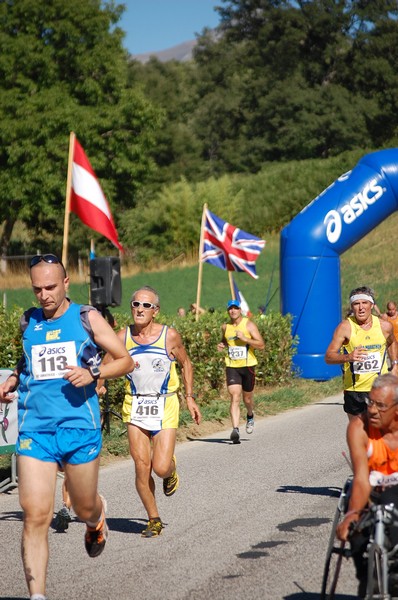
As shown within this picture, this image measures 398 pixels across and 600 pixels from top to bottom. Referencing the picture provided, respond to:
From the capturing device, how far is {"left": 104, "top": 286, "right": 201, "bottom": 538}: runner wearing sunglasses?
27.9 feet

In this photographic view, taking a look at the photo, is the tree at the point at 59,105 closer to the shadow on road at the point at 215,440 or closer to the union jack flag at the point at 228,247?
the union jack flag at the point at 228,247

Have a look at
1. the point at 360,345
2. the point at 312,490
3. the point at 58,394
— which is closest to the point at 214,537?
the point at 312,490

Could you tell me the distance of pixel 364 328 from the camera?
10.1 meters

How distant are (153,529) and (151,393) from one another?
3.59ft

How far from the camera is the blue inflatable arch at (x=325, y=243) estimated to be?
21734mm

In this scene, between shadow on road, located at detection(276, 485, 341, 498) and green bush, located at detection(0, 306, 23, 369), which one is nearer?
shadow on road, located at detection(276, 485, 341, 498)

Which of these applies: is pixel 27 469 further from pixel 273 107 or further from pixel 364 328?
pixel 273 107

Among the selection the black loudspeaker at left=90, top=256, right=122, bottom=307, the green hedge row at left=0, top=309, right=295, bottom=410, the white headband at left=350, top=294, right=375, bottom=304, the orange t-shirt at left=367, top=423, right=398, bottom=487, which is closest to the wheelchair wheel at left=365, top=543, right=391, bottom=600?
the orange t-shirt at left=367, top=423, right=398, bottom=487

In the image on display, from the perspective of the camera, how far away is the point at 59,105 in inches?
2002

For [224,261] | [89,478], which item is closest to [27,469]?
[89,478]

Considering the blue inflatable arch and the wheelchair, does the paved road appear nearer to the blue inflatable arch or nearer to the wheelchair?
the wheelchair

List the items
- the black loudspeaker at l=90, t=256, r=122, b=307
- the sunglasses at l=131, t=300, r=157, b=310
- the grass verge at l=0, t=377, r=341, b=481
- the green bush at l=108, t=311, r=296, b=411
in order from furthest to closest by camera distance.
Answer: the green bush at l=108, t=311, r=296, b=411
the black loudspeaker at l=90, t=256, r=122, b=307
the grass verge at l=0, t=377, r=341, b=481
the sunglasses at l=131, t=300, r=157, b=310

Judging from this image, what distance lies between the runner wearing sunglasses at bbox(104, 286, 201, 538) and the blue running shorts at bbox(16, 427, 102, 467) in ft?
7.48

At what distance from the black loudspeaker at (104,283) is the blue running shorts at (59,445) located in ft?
24.6
